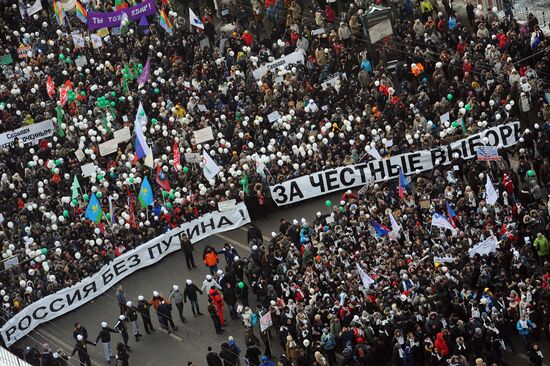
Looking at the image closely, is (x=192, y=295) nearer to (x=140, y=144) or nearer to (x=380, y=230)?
(x=380, y=230)

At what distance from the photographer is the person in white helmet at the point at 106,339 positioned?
132 ft

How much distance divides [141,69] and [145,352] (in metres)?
13.8

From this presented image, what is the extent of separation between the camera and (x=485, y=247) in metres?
38.1

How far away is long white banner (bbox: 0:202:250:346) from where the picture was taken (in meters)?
42.2

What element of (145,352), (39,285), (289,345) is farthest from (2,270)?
(289,345)

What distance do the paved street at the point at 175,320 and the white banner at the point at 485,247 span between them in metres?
2.43

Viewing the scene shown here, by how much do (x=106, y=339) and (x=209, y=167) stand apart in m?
7.19

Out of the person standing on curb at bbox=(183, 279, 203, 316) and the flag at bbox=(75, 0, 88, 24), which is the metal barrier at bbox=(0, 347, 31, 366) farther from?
the flag at bbox=(75, 0, 88, 24)

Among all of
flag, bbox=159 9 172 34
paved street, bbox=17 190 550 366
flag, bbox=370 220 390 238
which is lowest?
paved street, bbox=17 190 550 366

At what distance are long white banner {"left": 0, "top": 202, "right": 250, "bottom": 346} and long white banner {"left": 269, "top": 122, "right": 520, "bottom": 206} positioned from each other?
163cm

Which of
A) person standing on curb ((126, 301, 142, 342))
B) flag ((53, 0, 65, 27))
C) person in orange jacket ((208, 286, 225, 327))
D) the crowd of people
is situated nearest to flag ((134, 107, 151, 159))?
the crowd of people

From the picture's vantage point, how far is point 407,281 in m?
37.6

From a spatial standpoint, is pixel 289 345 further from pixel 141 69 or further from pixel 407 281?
pixel 141 69

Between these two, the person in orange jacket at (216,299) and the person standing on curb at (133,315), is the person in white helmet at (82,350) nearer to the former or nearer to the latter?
the person standing on curb at (133,315)
